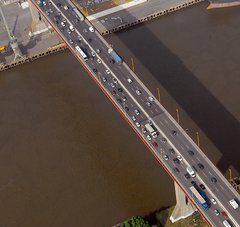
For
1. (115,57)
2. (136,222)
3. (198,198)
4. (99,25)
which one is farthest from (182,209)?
(99,25)

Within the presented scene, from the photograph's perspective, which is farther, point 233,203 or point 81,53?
point 81,53

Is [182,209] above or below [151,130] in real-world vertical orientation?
below

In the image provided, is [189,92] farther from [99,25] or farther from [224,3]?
[99,25]

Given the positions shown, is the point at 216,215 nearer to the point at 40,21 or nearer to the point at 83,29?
the point at 83,29

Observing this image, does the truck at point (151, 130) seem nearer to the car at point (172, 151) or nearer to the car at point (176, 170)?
the car at point (172, 151)

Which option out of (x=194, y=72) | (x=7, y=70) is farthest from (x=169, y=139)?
(x=7, y=70)

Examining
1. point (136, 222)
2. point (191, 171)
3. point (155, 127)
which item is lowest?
point (191, 171)
